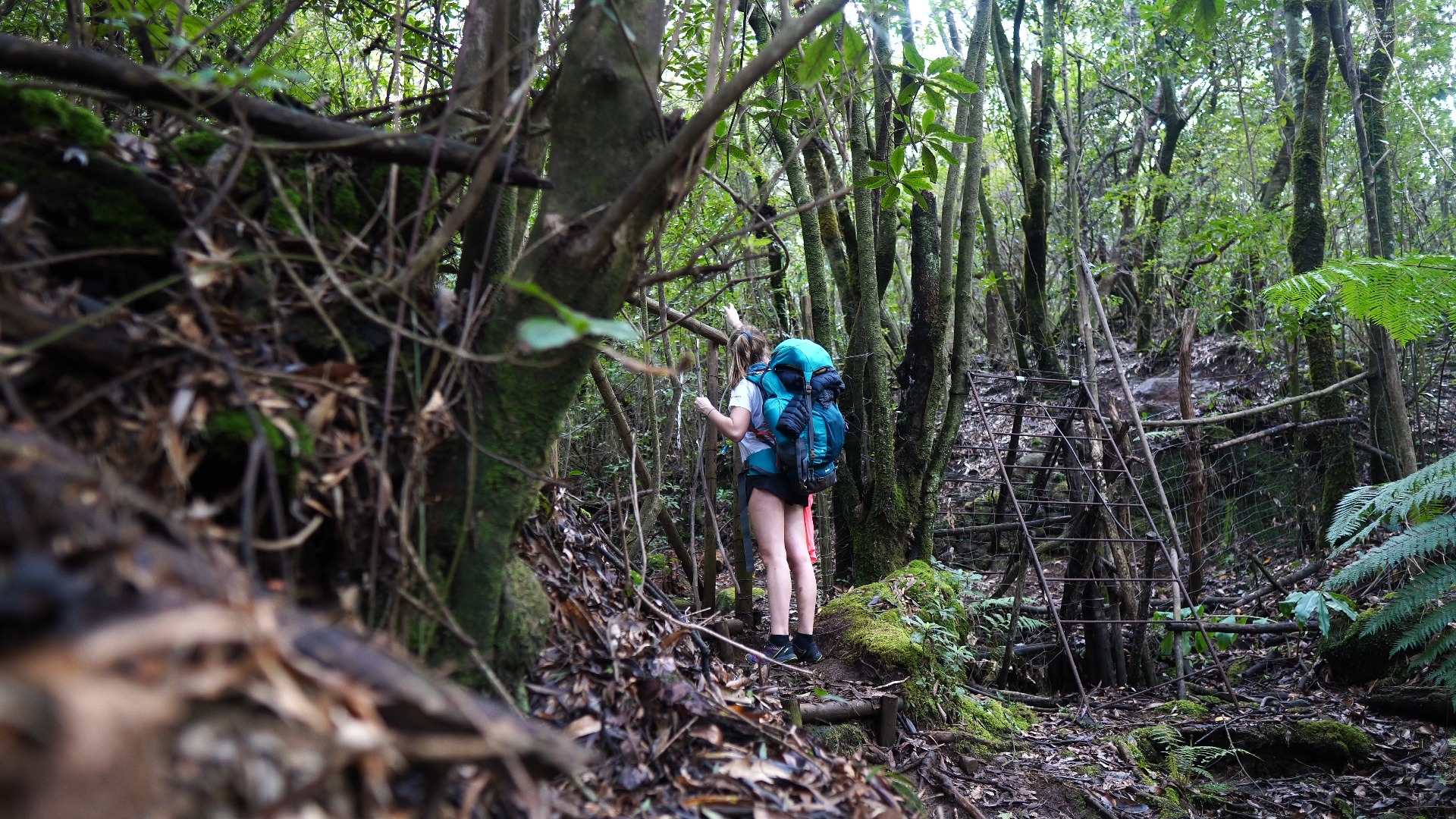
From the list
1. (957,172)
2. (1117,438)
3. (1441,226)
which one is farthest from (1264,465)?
(957,172)

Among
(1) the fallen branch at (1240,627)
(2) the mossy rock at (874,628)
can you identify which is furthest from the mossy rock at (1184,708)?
(2) the mossy rock at (874,628)

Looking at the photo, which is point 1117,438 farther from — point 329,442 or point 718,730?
point 329,442

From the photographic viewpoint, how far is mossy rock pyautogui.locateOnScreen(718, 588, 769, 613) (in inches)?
A: 242

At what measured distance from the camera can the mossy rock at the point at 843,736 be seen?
12.3 ft

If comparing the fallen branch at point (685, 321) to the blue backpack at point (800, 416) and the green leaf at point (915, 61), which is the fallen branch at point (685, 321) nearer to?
the blue backpack at point (800, 416)

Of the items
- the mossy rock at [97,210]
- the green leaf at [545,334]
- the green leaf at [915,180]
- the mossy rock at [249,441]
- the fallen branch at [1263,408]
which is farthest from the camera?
the fallen branch at [1263,408]

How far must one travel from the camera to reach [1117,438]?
274 inches

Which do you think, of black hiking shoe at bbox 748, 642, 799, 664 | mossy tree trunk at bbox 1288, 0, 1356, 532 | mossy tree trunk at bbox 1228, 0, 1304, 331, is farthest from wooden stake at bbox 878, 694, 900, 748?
mossy tree trunk at bbox 1228, 0, 1304, 331

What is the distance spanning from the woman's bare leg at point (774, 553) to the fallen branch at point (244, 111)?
3061 mm

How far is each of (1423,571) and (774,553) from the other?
365 centimetres

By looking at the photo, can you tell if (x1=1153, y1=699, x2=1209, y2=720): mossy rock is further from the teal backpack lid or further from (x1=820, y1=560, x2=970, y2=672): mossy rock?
the teal backpack lid

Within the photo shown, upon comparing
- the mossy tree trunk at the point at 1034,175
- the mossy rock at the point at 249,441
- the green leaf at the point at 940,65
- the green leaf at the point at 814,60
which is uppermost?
the mossy tree trunk at the point at 1034,175

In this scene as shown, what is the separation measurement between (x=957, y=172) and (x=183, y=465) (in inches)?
251

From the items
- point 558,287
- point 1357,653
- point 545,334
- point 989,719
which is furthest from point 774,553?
point 1357,653
